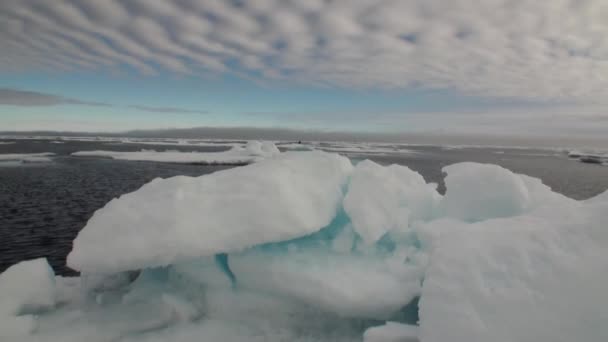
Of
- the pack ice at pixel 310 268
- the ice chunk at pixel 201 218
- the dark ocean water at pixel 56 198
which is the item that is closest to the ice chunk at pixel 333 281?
the pack ice at pixel 310 268

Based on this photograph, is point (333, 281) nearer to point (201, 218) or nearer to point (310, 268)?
point (310, 268)

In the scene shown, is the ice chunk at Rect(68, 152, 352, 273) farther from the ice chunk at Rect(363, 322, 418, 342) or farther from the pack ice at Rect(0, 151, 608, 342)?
the ice chunk at Rect(363, 322, 418, 342)

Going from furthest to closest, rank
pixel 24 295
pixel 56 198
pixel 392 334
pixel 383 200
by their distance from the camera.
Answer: pixel 56 198 → pixel 383 200 → pixel 24 295 → pixel 392 334

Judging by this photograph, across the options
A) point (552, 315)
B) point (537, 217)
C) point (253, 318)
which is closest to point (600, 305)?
point (552, 315)

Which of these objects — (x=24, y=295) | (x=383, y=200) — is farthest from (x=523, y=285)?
(x=24, y=295)

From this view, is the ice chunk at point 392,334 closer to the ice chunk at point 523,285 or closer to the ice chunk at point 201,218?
the ice chunk at point 523,285

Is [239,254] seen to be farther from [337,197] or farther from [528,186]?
[528,186]
